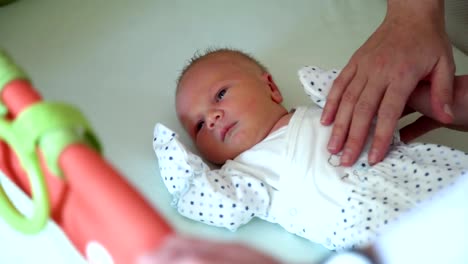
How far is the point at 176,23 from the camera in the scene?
1.25 m

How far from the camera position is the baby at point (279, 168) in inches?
32.6

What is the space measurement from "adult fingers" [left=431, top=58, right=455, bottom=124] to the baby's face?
0.23 metres

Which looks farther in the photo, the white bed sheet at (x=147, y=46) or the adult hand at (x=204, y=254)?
the white bed sheet at (x=147, y=46)

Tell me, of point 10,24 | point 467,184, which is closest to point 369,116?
point 467,184

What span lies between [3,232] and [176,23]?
54 cm

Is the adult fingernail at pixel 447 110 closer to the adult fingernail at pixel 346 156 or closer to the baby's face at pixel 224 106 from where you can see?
the adult fingernail at pixel 346 156

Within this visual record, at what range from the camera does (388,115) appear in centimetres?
86

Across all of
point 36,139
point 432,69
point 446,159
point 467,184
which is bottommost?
point 446,159

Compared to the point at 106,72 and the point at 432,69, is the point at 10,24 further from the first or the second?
the point at 432,69

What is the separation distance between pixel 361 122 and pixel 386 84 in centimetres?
6

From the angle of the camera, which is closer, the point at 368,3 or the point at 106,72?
the point at 106,72

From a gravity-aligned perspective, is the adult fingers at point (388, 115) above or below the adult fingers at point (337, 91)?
below

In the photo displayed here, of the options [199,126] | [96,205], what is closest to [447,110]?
[199,126]

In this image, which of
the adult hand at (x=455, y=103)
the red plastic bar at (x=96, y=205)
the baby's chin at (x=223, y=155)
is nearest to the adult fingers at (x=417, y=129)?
the adult hand at (x=455, y=103)
